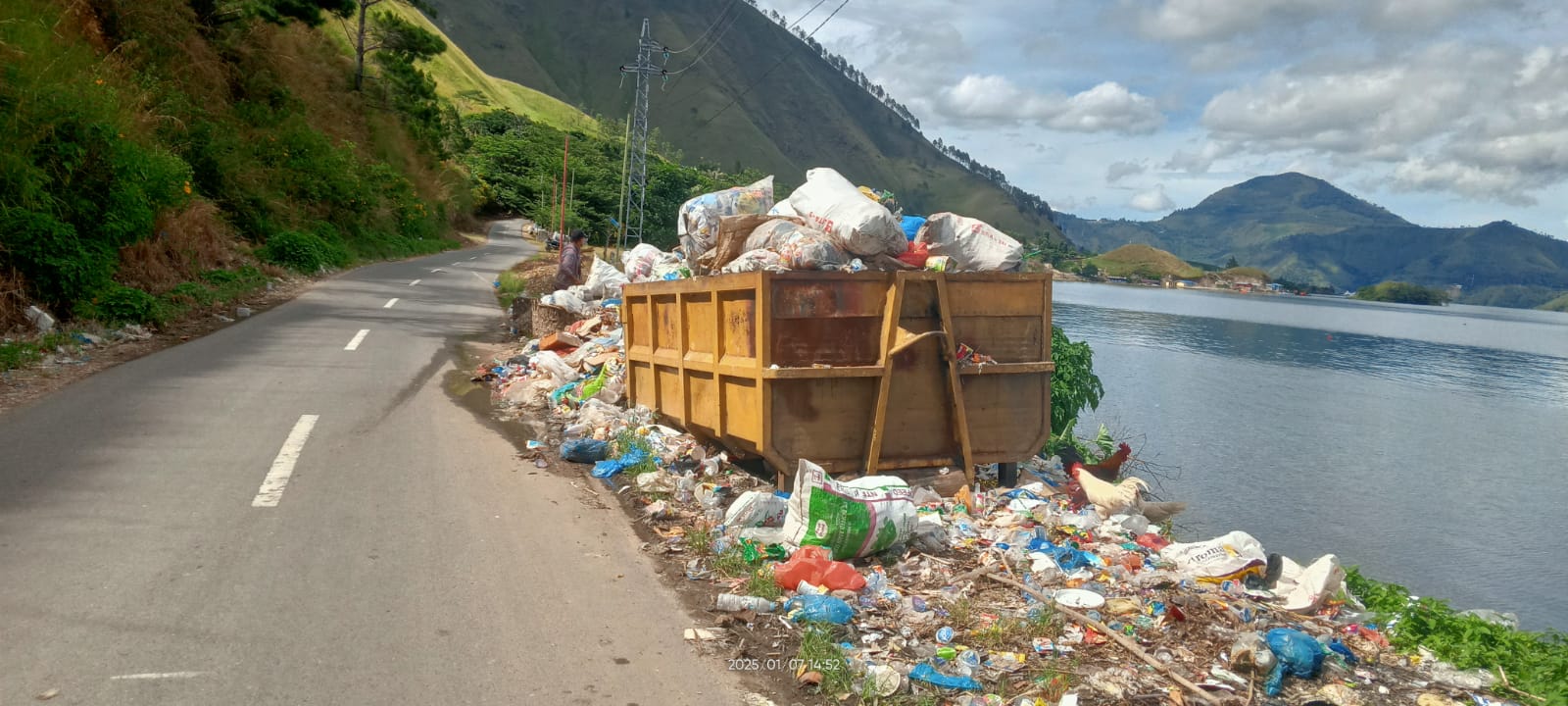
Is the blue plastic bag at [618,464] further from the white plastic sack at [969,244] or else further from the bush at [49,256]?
the bush at [49,256]

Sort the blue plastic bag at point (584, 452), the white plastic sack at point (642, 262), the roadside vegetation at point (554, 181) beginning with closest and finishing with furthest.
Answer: the blue plastic bag at point (584, 452) → the white plastic sack at point (642, 262) → the roadside vegetation at point (554, 181)

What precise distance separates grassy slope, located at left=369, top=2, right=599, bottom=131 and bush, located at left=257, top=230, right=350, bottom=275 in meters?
54.2

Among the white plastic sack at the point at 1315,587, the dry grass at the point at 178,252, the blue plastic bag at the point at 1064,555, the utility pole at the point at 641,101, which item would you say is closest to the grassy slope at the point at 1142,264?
the utility pole at the point at 641,101

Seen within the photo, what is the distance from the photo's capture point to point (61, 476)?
587cm

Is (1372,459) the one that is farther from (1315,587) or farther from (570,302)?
(570,302)

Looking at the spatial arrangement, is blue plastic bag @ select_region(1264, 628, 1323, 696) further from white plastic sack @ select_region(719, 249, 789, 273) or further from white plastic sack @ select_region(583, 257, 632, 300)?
white plastic sack @ select_region(583, 257, 632, 300)

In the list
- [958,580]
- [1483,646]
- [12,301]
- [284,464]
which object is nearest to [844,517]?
[958,580]

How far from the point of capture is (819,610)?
463 centimetres

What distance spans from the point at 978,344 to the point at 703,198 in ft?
9.07

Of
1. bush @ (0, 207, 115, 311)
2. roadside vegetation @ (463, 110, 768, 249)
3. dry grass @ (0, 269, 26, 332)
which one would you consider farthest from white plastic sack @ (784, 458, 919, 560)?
roadside vegetation @ (463, 110, 768, 249)

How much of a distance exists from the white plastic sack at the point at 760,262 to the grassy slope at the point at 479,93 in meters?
73.1

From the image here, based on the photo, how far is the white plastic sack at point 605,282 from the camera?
13.9 metres

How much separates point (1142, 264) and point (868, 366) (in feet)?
536

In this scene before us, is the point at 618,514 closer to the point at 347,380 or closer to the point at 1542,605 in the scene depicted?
the point at 347,380
